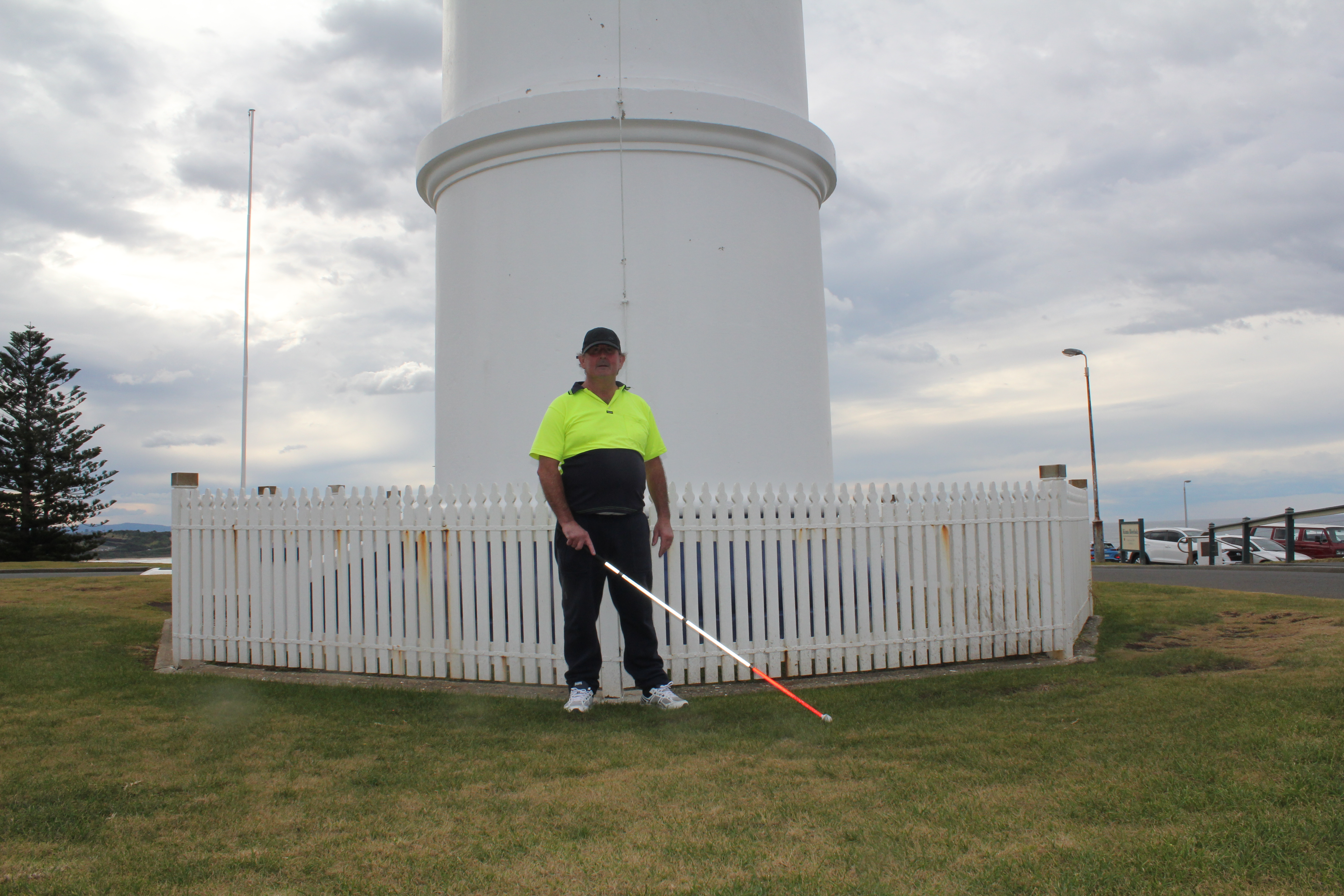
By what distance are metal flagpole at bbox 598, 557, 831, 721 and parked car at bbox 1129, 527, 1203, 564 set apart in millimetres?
26447

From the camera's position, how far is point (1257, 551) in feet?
88.8

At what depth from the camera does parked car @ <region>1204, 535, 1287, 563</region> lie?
26.3 m

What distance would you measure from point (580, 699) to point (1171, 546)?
2975cm

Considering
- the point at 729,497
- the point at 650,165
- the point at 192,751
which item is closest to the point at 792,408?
the point at 729,497

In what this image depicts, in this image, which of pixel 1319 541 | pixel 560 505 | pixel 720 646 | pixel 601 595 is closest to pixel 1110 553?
pixel 1319 541

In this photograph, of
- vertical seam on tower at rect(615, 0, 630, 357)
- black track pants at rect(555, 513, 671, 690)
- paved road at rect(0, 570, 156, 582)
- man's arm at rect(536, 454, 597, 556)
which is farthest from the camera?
paved road at rect(0, 570, 156, 582)

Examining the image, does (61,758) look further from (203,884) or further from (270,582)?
(270,582)

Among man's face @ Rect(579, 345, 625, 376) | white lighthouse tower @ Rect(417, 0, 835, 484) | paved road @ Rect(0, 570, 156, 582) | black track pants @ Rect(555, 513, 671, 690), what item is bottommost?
paved road @ Rect(0, 570, 156, 582)

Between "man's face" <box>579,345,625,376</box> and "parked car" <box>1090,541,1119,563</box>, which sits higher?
"man's face" <box>579,345,625,376</box>

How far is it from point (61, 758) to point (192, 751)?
0.53m

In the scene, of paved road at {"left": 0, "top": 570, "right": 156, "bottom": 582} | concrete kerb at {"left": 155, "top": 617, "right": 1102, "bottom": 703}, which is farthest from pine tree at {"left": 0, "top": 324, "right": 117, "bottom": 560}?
concrete kerb at {"left": 155, "top": 617, "right": 1102, "bottom": 703}

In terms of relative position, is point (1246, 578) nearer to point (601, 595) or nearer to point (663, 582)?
point (663, 582)

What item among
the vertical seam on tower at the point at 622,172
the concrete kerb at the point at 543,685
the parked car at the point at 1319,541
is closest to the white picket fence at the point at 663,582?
the concrete kerb at the point at 543,685

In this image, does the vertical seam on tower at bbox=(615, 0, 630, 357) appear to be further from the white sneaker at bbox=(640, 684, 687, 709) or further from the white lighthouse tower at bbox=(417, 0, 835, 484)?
the white sneaker at bbox=(640, 684, 687, 709)
